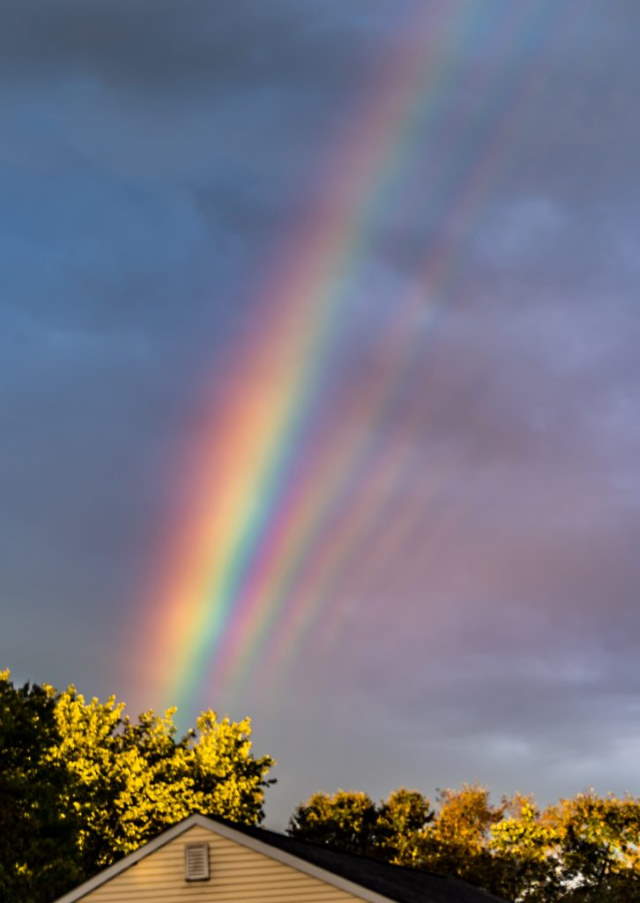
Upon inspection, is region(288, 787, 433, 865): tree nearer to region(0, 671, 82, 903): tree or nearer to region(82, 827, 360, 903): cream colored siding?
region(0, 671, 82, 903): tree

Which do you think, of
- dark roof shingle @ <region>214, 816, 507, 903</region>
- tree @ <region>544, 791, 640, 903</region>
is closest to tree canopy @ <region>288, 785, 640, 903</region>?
tree @ <region>544, 791, 640, 903</region>

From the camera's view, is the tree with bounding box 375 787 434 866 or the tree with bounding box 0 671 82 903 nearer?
the tree with bounding box 0 671 82 903

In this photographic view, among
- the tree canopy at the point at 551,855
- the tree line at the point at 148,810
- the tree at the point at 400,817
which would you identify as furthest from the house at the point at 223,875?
the tree at the point at 400,817

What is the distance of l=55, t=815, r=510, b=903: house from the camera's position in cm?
3244

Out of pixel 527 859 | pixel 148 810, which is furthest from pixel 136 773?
pixel 527 859

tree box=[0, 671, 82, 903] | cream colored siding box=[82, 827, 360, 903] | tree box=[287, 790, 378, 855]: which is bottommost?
cream colored siding box=[82, 827, 360, 903]

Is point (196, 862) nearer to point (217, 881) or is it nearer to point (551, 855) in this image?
point (217, 881)

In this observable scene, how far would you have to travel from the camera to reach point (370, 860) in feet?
136

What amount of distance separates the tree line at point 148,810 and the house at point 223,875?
18.0 meters

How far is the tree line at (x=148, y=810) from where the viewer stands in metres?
52.5

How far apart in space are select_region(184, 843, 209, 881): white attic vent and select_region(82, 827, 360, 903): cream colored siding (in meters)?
0.15

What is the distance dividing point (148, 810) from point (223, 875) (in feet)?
116

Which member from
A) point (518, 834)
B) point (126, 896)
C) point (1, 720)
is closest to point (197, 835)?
point (126, 896)

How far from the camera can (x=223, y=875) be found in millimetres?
32906
